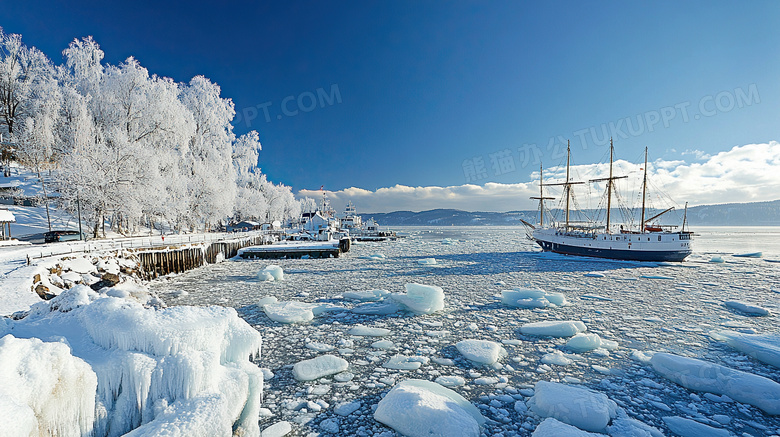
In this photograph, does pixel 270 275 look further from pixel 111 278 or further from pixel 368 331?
pixel 368 331

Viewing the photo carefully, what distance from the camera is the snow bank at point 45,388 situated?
2.97m

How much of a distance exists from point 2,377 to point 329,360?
16.5 ft

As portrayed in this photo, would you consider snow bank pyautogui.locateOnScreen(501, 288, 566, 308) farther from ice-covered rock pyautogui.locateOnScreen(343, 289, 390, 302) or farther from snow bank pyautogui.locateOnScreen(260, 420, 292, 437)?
snow bank pyautogui.locateOnScreen(260, 420, 292, 437)

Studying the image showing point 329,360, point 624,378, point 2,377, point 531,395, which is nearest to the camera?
point 2,377

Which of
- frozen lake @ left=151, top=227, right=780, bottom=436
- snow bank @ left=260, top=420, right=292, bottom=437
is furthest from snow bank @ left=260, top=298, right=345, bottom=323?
snow bank @ left=260, top=420, right=292, bottom=437

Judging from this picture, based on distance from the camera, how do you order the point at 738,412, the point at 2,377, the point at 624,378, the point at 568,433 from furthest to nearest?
the point at 624,378 < the point at 738,412 < the point at 568,433 < the point at 2,377

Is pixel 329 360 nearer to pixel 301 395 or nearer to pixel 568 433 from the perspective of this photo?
pixel 301 395

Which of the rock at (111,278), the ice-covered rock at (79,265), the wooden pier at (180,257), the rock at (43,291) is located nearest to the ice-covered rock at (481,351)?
the rock at (43,291)

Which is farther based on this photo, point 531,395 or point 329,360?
point 329,360

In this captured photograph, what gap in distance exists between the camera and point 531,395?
5.82m

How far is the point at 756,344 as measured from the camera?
7762 mm

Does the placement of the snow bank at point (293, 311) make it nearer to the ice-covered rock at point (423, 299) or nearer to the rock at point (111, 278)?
the ice-covered rock at point (423, 299)

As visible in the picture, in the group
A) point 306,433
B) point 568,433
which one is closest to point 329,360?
point 306,433

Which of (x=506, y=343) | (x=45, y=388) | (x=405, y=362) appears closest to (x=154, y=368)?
(x=45, y=388)
